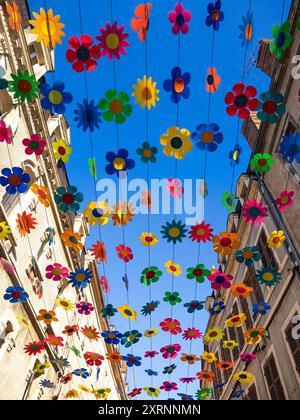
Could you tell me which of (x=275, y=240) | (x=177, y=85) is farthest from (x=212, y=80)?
(x=275, y=240)

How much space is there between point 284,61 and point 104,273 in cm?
868

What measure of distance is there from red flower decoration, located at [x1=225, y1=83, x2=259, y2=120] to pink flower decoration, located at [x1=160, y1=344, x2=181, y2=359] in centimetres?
741

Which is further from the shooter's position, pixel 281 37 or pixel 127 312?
pixel 127 312

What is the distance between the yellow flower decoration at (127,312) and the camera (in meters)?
8.82

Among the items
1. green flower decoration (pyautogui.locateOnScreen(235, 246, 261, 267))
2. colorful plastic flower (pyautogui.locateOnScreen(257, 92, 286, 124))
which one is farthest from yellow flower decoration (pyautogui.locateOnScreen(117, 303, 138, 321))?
colorful plastic flower (pyautogui.locateOnScreen(257, 92, 286, 124))

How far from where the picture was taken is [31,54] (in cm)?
1211

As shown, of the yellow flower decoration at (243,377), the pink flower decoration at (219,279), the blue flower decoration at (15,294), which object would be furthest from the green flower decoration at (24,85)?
the yellow flower decoration at (243,377)

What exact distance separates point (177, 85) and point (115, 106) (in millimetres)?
1126

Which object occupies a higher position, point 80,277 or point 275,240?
point 275,240

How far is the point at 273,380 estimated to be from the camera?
9070 millimetres

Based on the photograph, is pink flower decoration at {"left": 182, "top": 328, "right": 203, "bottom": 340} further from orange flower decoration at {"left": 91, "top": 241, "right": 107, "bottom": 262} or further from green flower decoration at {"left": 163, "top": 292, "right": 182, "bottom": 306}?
orange flower decoration at {"left": 91, "top": 241, "right": 107, "bottom": 262}

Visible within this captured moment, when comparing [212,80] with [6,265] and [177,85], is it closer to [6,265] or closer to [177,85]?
[177,85]
